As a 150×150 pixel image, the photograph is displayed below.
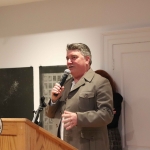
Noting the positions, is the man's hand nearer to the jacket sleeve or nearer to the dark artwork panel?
the jacket sleeve

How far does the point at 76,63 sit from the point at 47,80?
4.44 ft

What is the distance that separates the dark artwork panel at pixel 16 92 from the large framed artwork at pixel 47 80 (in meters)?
0.16

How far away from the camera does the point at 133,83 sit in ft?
9.26

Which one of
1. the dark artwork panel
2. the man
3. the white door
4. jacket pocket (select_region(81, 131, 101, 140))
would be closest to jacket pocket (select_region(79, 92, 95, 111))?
the man

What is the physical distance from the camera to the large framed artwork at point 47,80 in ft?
10.3

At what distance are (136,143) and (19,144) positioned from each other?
1.97 meters

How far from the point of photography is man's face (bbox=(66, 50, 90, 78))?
1.89 metres

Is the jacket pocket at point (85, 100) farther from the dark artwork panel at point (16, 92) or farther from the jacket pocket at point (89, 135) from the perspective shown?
the dark artwork panel at point (16, 92)

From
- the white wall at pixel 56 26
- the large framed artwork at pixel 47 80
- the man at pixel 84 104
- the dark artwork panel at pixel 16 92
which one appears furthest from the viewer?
the dark artwork panel at pixel 16 92

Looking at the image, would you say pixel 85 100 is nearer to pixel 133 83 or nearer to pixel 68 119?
pixel 68 119

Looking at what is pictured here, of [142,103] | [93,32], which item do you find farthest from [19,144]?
[93,32]

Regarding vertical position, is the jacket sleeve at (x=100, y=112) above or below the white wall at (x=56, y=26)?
below

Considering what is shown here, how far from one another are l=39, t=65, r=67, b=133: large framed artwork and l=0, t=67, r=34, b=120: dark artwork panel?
155mm

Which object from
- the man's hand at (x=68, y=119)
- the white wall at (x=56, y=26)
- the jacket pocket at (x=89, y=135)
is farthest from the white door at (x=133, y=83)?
the man's hand at (x=68, y=119)
